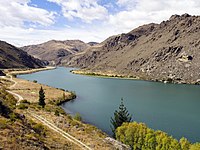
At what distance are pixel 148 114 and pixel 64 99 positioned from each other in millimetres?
42985

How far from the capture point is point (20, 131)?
36.0 meters

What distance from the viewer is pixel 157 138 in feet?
165

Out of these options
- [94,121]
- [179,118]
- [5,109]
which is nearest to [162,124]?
[179,118]

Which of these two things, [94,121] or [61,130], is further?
[94,121]

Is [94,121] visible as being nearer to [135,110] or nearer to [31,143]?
[135,110]

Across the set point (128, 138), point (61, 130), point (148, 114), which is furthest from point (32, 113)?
point (148, 114)

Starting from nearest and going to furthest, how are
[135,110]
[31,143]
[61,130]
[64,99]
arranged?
[31,143] < [61,130] < [135,110] < [64,99]

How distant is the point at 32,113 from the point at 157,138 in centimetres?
2833

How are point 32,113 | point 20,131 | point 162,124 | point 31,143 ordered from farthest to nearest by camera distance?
point 162,124, point 32,113, point 20,131, point 31,143

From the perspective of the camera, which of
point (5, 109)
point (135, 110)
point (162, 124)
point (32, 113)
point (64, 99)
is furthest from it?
point (64, 99)

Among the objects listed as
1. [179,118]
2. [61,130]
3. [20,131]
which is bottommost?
[179,118]

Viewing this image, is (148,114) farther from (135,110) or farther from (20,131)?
(20,131)

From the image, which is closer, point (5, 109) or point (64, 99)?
point (5, 109)

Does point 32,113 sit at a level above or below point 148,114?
above
